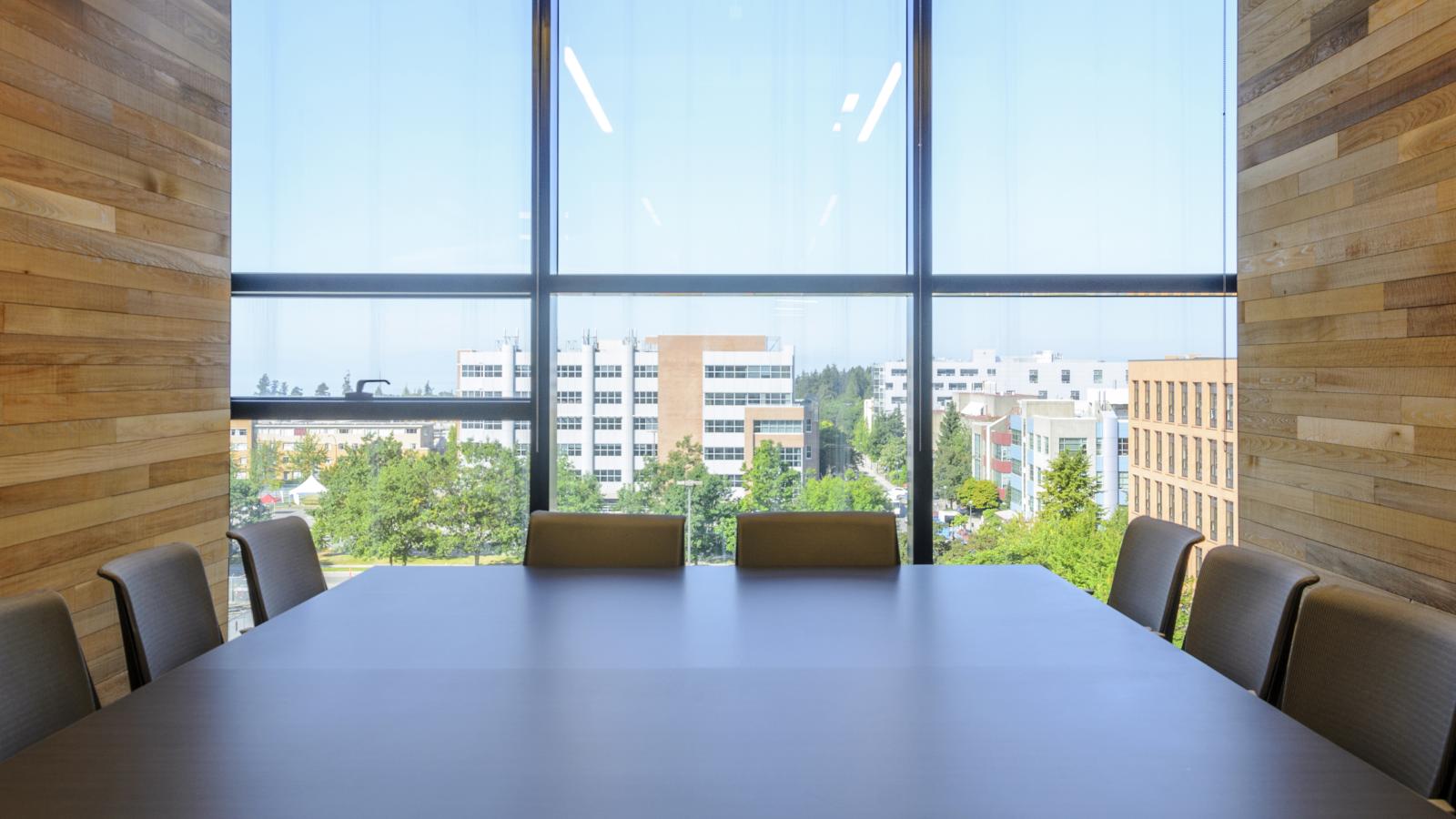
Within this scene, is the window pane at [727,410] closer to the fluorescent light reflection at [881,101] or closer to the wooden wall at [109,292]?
the fluorescent light reflection at [881,101]

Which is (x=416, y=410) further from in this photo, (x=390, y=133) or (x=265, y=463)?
(x=390, y=133)

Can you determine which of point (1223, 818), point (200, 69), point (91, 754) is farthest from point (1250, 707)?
point (200, 69)

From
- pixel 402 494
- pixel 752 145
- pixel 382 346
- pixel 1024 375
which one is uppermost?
pixel 752 145

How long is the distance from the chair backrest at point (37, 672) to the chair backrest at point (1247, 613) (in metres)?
2.82

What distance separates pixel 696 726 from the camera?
160cm

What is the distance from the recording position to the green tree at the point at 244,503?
14.3 feet

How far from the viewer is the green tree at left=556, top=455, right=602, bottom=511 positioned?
14.8ft

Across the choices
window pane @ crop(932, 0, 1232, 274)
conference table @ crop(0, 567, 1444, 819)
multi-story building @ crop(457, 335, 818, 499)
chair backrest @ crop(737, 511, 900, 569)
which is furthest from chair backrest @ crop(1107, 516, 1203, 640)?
window pane @ crop(932, 0, 1232, 274)

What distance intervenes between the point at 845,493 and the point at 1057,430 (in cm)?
120

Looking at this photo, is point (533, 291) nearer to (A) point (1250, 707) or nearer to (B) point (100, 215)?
(B) point (100, 215)

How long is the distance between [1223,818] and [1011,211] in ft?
12.1

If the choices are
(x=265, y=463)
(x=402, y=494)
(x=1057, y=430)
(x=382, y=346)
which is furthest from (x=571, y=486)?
(x=1057, y=430)

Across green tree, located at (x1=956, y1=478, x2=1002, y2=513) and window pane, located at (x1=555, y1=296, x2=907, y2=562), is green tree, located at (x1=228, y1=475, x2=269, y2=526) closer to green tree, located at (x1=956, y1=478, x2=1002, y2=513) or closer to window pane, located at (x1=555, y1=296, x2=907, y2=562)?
window pane, located at (x1=555, y1=296, x2=907, y2=562)

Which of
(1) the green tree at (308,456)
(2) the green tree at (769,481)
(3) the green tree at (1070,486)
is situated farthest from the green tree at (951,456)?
(1) the green tree at (308,456)
